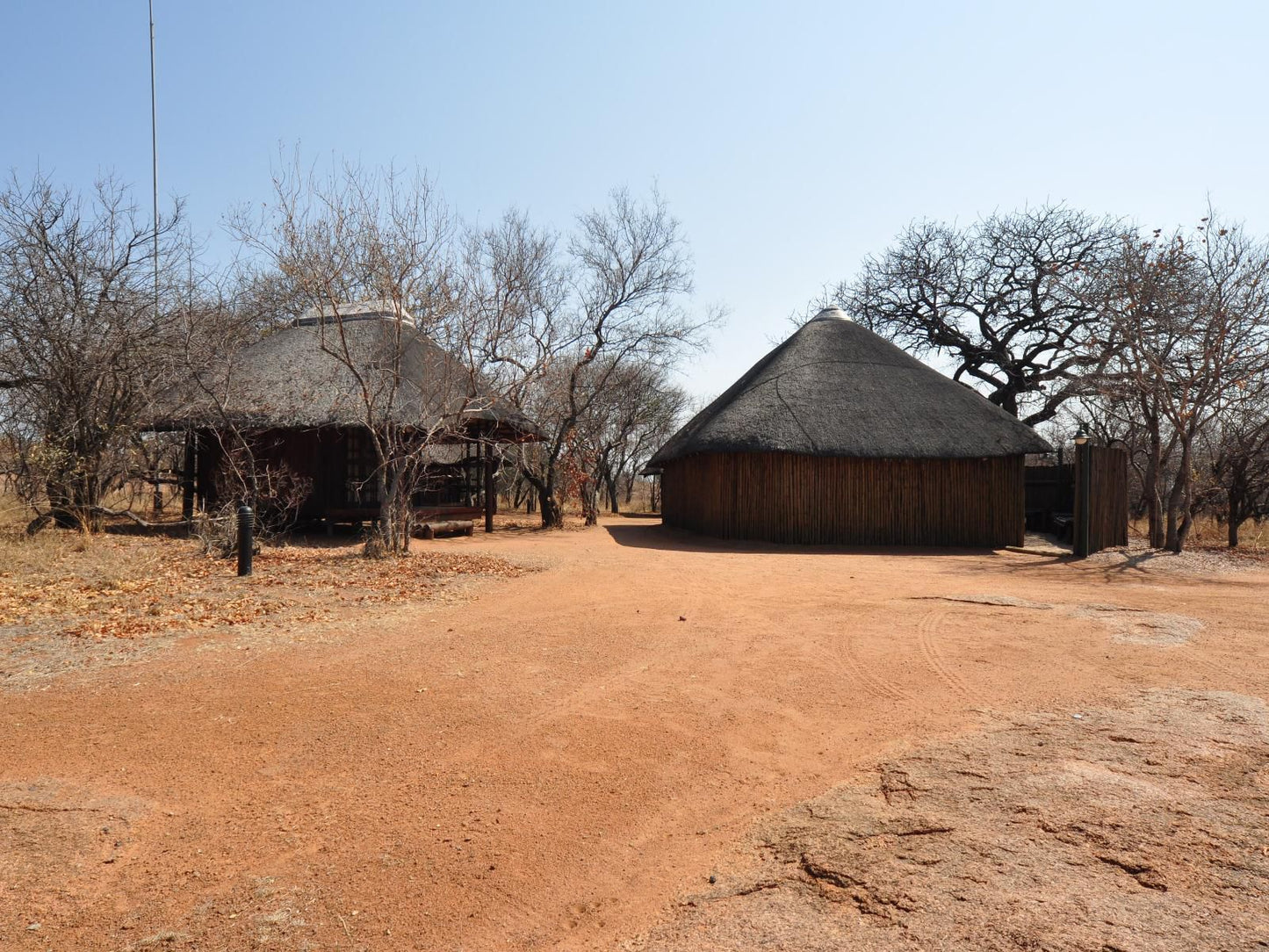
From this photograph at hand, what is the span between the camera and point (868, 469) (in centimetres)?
1561

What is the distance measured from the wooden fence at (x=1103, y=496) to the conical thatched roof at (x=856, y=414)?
1448 millimetres

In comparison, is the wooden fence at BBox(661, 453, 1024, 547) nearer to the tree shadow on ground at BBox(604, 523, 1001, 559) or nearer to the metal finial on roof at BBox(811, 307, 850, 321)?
the tree shadow on ground at BBox(604, 523, 1001, 559)

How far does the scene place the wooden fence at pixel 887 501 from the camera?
1562 cm

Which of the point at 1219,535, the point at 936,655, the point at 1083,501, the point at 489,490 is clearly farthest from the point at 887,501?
the point at 936,655

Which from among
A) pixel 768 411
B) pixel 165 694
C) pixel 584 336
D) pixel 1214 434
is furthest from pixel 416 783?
pixel 1214 434

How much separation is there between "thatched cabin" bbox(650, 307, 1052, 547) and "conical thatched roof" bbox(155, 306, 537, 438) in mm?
4552

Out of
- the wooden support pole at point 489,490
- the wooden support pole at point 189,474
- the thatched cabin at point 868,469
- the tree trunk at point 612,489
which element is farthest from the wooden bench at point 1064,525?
the tree trunk at point 612,489

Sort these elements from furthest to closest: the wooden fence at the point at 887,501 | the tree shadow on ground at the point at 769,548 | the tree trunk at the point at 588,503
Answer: the tree trunk at the point at 588,503 < the wooden fence at the point at 887,501 < the tree shadow on ground at the point at 769,548

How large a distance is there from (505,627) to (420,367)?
1029cm

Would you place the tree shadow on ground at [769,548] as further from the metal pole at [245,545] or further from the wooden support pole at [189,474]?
the wooden support pole at [189,474]

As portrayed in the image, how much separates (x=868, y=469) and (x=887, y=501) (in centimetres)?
74

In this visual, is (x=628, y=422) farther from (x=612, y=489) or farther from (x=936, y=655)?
(x=936, y=655)

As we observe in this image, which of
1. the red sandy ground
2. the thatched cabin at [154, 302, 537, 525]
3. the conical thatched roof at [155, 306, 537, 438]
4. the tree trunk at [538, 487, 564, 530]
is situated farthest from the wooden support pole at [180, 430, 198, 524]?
the red sandy ground

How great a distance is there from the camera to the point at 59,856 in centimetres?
301
